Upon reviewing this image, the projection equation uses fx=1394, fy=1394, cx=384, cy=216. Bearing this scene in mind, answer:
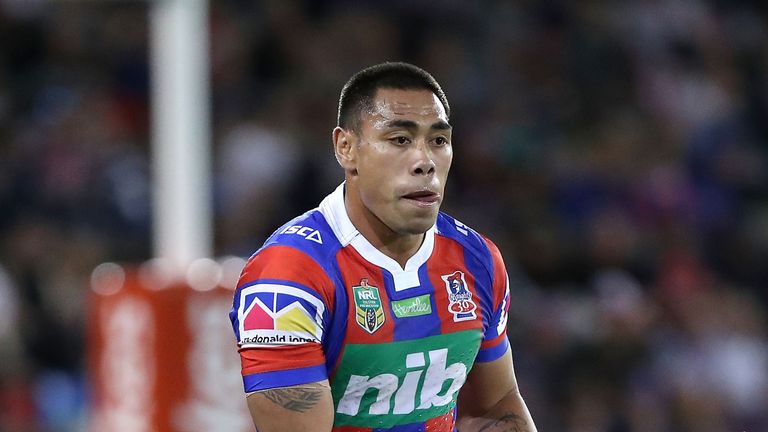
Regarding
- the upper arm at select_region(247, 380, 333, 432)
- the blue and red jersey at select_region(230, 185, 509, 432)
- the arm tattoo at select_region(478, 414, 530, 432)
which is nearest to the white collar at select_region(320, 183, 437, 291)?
the blue and red jersey at select_region(230, 185, 509, 432)

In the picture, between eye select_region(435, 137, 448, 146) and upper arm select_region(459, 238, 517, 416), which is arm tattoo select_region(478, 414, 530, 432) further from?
eye select_region(435, 137, 448, 146)

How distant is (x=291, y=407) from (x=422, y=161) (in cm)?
70

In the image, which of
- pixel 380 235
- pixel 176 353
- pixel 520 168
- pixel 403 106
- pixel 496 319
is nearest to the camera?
pixel 403 106

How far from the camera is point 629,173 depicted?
1002 cm

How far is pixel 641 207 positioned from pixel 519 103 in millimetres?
1356

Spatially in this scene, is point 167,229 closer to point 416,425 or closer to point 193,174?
point 193,174

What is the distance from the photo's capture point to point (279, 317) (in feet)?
10.9

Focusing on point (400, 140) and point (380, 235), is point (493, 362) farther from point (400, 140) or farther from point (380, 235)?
point (400, 140)

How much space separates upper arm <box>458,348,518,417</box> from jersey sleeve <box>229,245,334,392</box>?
2.19 feet

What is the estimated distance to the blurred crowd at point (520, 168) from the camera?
8523mm

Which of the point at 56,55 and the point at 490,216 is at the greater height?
the point at 56,55

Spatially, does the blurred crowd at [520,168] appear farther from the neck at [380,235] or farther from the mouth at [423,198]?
the mouth at [423,198]

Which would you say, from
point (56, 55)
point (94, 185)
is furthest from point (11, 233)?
point (56, 55)

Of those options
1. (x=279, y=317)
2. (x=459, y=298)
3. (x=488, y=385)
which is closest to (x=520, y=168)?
(x=488, y=385)
